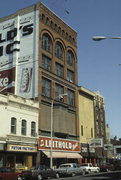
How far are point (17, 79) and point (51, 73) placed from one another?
609cm

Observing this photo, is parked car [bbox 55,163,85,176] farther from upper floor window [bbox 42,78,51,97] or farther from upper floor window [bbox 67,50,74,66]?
upper floor window [bbox 67,50,74,66]

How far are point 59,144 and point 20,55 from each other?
16.9 metres

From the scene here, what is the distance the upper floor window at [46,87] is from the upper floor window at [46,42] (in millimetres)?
6101

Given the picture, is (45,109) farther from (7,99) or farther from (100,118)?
(100,118)

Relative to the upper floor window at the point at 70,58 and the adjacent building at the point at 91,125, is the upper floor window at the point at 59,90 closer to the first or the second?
the upper floor window at the point at 70,58

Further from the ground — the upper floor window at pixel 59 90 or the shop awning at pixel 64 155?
the upper floor window at pixel 59 90

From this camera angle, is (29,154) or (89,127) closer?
(29,154)

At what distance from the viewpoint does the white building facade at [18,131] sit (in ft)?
123

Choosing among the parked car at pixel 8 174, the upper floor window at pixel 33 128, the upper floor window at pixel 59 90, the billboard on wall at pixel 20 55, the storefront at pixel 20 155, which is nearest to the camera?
the parked car at pixel 8 174

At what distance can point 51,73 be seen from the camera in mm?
51438

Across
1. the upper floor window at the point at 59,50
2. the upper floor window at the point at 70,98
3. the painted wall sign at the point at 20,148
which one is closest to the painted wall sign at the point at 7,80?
the upper floor window at the point at 59,50

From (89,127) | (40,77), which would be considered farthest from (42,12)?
(89,127)

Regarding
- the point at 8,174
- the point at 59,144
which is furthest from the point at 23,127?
the point at 8,174

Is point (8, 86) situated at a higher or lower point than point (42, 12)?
lower
